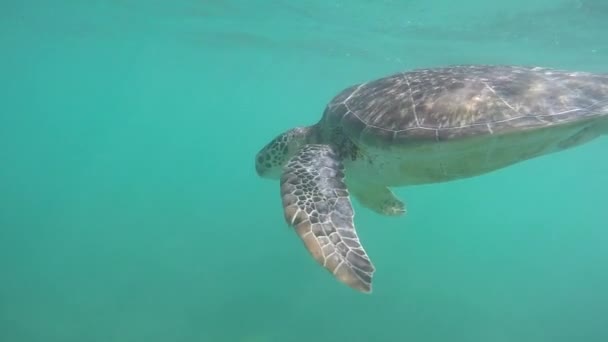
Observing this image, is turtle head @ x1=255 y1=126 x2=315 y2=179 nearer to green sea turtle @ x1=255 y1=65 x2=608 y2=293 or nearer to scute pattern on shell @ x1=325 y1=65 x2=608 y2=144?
green sea turtle @ x1=255 y1=65 x2=608 y2=293

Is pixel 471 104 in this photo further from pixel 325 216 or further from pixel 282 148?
pixel 282 148

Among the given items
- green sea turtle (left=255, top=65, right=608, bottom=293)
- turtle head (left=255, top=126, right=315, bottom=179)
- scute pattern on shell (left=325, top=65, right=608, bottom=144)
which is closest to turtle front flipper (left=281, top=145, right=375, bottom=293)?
green sea turtle (left=255, top=65, right=608, bottom=293)

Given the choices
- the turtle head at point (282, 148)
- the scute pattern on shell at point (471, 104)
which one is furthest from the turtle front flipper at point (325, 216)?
the turtle head at point (282, 148)

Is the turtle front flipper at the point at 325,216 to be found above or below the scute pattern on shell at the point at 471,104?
below

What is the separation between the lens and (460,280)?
17891 millimetres

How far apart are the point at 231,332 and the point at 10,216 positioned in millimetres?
18326

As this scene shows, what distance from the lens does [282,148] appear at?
20.6 ft

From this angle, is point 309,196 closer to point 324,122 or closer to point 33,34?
point 324,122

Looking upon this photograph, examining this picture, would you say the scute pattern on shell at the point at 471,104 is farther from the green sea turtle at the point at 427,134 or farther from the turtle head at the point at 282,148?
the turtle head at the point at 282,148

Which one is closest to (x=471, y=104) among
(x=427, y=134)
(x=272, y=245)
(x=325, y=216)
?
(x=427, y=134)

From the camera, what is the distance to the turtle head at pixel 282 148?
6.18m

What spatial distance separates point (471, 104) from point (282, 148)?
110 inches

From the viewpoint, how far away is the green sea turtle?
372 centimetres

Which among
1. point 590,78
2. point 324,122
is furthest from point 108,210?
point 590,78
